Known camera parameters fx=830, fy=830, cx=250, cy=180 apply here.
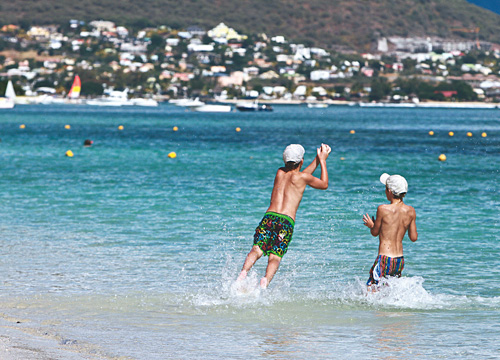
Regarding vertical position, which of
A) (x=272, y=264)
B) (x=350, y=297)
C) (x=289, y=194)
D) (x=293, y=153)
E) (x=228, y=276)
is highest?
(x=293, y=153)

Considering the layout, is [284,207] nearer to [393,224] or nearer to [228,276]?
[393,224]

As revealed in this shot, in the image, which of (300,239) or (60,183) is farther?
(60,183)

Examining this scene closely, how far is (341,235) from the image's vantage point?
1731cm

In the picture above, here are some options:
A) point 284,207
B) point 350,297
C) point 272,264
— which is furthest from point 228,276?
point 284,207

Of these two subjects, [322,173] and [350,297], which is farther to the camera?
[350,297]

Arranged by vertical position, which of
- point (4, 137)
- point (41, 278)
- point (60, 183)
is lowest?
point (4, 137)

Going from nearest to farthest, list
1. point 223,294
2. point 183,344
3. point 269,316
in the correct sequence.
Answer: point 183,344
point 269,316
point 223,294

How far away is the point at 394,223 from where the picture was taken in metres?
9.74

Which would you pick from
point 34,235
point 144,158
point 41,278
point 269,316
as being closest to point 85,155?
point 144,158

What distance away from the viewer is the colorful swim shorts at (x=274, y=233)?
9781 millimetres

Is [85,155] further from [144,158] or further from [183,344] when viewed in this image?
[183,344]

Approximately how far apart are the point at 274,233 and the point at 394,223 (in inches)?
55.7

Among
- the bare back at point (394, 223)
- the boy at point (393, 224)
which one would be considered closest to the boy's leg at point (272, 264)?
the boy at point (393, 224)

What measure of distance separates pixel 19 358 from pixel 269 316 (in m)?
3.51
